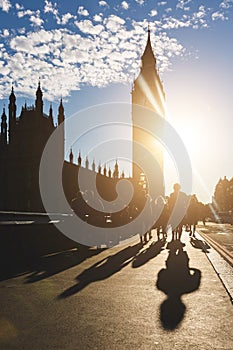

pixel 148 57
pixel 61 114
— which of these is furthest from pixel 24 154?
pixel 148 57

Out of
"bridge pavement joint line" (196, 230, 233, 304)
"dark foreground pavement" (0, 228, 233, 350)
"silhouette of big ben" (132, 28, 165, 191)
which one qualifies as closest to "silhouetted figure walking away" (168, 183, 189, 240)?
"bridge pavement joint line" (196, 230, 233, 304)

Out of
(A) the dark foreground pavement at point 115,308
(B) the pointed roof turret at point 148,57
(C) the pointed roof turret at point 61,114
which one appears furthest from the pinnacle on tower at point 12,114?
(B) the pointed roof turret at point 148,57

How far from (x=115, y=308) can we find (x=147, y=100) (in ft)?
462

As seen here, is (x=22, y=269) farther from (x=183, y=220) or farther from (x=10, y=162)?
(x=10, y=162)

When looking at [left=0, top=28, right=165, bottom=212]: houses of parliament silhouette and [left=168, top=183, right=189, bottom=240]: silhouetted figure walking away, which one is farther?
[left=0, top=28, right=165, bottom=212]: houses of parliament silhouette

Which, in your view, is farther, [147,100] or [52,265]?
[147,100]

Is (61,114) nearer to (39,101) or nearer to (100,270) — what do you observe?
(39,101)

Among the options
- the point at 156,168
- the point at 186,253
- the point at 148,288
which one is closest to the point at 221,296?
the point at 148,288

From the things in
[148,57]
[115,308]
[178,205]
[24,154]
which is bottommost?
[115,308]

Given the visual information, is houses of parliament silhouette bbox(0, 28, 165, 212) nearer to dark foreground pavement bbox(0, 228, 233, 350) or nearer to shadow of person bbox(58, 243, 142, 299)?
shadow of person bbox(58, 243, 142, 299)

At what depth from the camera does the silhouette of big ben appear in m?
137

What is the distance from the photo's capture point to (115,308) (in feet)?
19.0

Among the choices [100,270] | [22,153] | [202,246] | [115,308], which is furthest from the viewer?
[22,153]

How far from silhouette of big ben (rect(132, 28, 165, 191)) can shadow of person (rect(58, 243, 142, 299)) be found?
4838 inches
